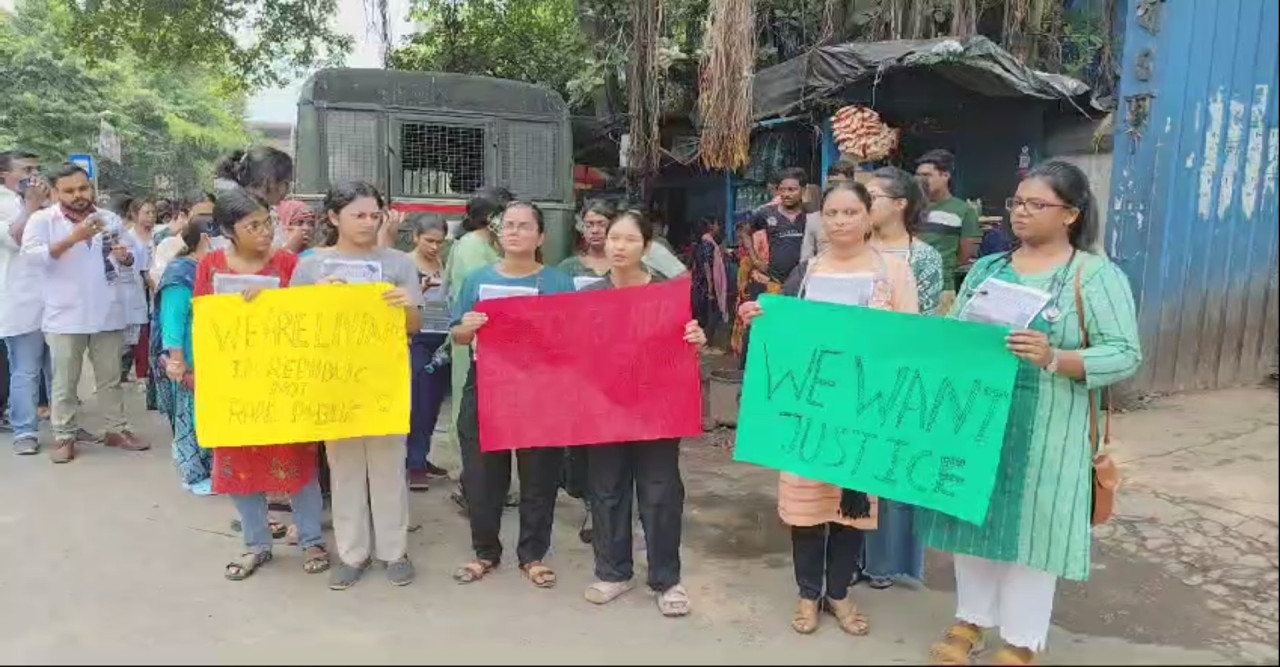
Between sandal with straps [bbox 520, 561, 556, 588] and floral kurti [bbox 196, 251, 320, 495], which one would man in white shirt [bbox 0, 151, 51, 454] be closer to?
floral kurti [bbox 196, 251, 320, 495]

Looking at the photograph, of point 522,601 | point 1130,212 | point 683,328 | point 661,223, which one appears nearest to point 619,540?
point 522,601

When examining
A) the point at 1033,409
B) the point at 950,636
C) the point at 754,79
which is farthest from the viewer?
the point at 754,79

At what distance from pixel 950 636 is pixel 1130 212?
13.6 ft

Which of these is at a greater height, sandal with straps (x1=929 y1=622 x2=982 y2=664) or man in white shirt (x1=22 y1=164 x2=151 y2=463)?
man in white shirt (x1=22 y1=164 x2=151 y2=463)

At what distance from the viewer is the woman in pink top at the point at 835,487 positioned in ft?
10.0

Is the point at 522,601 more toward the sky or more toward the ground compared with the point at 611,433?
more toward the ground

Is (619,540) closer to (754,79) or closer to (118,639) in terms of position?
(118,639)

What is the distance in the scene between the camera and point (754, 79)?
7.61m

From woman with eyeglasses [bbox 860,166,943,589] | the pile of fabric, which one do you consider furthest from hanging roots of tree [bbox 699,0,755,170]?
woman with eyeglasses [bbox 860,166,943,589]

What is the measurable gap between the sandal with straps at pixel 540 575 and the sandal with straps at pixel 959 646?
1416mm

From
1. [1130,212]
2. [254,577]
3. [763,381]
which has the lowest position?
[254,577]

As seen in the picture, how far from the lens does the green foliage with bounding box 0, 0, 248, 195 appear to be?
19.2 m

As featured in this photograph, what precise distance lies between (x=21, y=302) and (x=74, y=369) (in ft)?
1.68

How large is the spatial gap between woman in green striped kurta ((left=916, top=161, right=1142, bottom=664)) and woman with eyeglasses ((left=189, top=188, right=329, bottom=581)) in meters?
2.44
